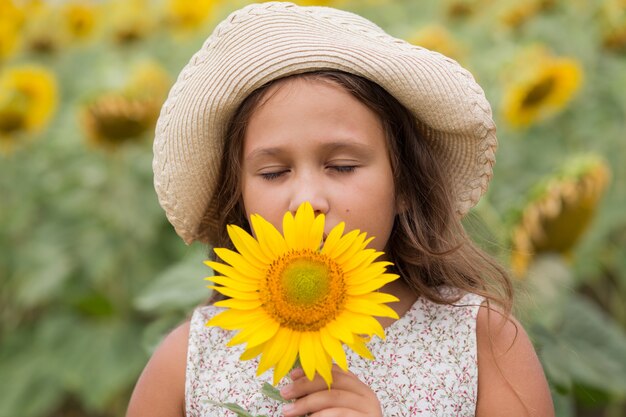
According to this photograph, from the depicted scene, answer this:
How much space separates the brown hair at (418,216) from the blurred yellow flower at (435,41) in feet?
5.47

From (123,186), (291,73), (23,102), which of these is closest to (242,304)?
(291,73)

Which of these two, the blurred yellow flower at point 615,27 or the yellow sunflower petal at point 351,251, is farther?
the blurred yellow flower at point 615,27

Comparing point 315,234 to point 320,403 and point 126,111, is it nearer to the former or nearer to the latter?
point 320,403

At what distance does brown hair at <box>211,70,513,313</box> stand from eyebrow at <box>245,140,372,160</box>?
0.07m

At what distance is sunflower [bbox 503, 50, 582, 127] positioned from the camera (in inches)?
132

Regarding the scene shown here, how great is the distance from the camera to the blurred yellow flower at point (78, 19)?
15.4 feet

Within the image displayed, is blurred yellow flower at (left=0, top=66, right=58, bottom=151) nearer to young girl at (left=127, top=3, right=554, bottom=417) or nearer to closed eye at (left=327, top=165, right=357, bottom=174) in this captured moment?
young girl at (left=127, top=3, right=554, bottom=417)

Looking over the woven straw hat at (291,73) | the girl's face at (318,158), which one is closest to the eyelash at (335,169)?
the girl's face at (318,158)

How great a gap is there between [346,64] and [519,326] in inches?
18.6

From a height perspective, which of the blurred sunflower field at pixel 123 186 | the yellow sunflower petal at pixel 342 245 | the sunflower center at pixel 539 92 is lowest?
the blurred sunflower field at pixel 123 186

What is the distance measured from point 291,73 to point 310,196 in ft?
0.66

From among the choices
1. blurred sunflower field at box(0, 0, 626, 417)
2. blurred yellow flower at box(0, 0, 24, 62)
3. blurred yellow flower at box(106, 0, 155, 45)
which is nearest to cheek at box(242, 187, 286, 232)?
blurred sunflower field at box(0, 0, 626, 417)

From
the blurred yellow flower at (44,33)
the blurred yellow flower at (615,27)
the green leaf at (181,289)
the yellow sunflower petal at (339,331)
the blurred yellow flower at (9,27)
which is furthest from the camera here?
the blurred yellow flower at (44,33)

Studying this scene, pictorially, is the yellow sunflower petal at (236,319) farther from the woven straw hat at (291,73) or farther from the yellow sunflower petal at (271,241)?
the woven straw hat at (291,73)
